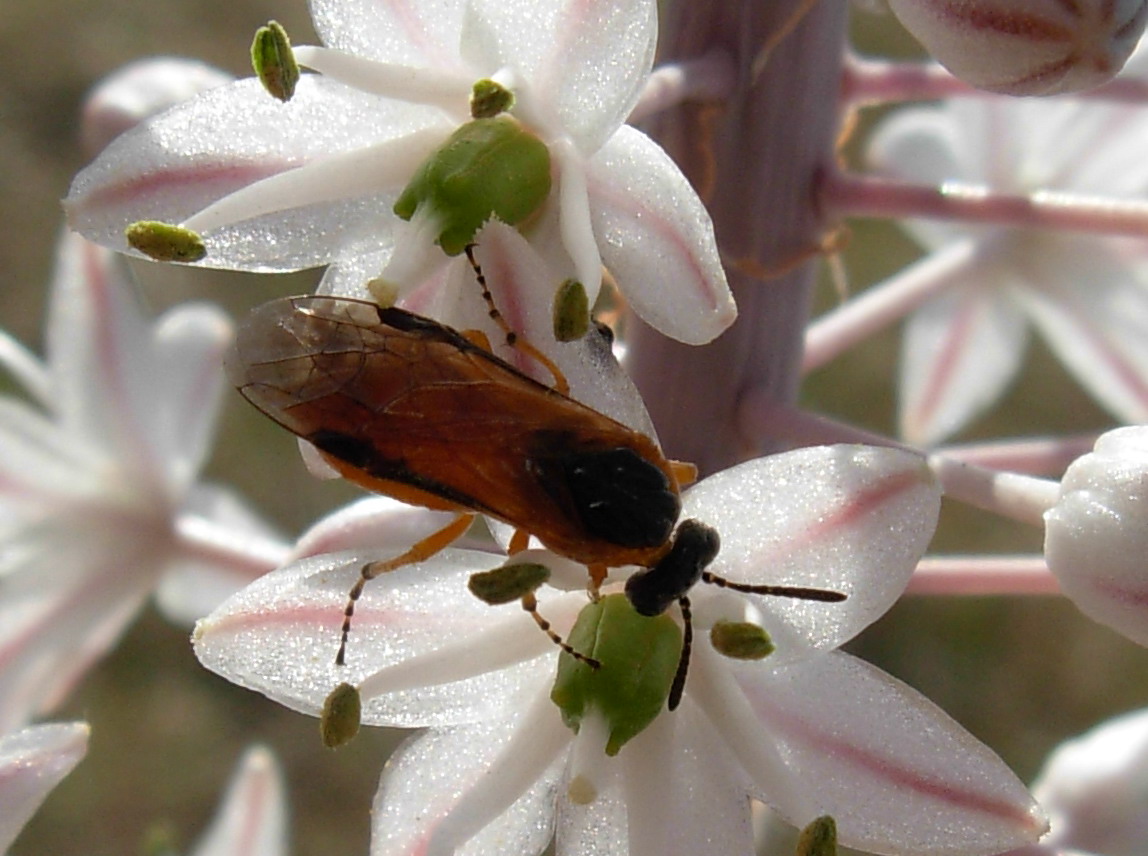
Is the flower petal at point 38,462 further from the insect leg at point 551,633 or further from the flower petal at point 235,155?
the insect leg at point 551,633

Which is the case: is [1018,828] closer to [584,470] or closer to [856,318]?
[584,470]

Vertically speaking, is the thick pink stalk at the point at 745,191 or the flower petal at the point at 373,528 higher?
the thick pink stalk at the point at 745,191

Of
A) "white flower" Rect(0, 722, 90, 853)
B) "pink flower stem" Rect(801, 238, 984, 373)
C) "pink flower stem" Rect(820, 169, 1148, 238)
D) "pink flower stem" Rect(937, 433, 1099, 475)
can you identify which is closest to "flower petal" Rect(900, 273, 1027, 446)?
"pink flower stem" Rect(801, 238, 984, 373)

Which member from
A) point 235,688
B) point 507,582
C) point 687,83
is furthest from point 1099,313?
point 235,688

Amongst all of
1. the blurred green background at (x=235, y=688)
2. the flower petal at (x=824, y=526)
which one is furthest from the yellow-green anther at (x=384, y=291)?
the blurred green background at (x=235, y=688)

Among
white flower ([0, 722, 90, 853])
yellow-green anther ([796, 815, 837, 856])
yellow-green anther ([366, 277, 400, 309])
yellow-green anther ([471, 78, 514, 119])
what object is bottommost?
yellow-green anther ([796, 815, 837, 856])

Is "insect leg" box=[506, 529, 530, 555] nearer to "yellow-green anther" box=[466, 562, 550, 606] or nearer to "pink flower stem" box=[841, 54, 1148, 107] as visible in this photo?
"yellow-green anther" box=[466, 562, 550, 606]
